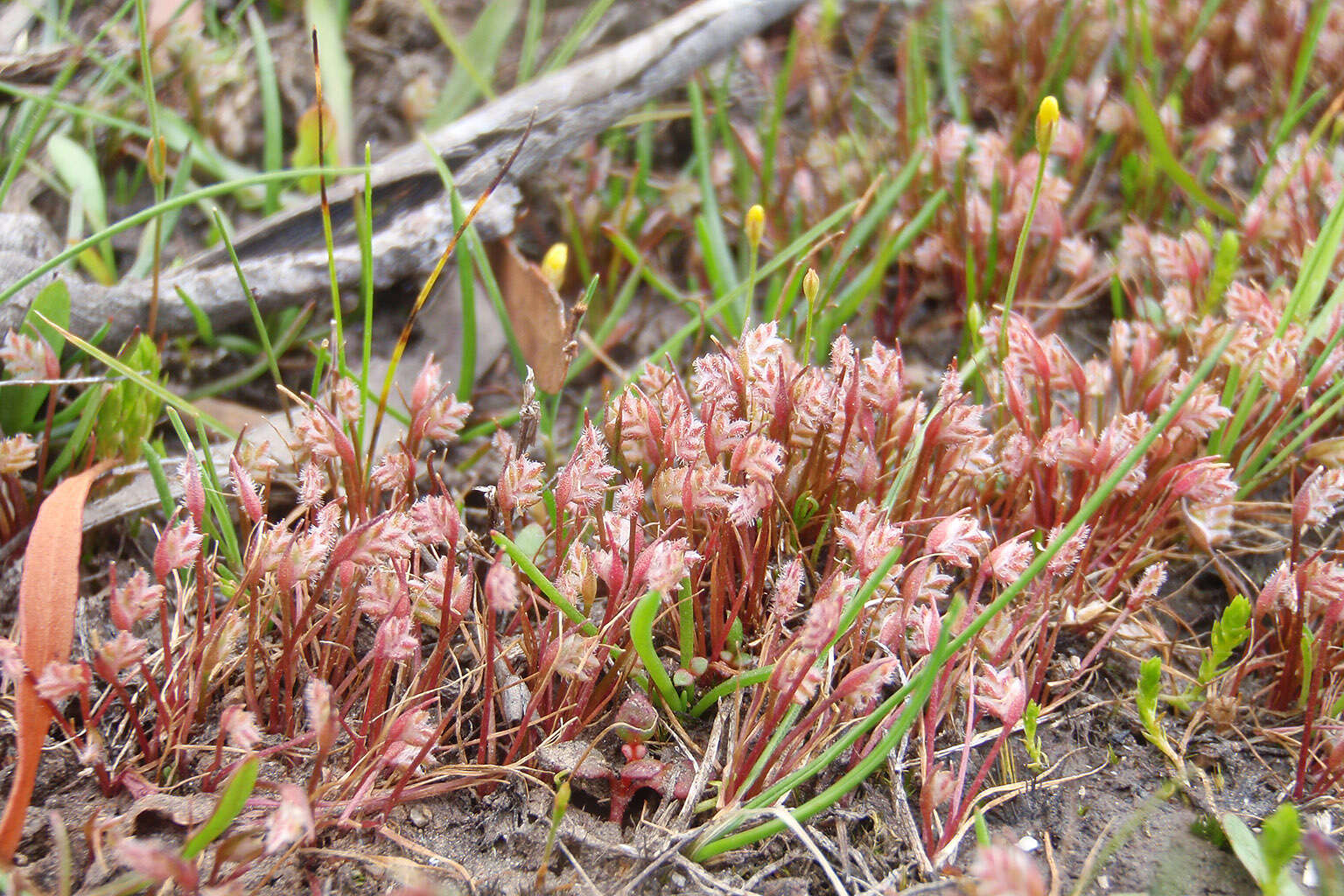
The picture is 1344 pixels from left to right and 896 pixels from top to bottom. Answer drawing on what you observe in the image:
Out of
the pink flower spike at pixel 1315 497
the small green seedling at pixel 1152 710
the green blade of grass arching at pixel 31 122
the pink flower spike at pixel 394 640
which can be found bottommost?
the small green seedling at pixel 1152 710

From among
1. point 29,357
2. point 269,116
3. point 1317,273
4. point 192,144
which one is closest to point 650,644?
point 29,357

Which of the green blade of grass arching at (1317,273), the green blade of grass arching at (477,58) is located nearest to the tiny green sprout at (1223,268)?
the green blade of grass arching at (1317,273)

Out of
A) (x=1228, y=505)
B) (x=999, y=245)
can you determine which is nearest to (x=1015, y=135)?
(x=999, y=245)

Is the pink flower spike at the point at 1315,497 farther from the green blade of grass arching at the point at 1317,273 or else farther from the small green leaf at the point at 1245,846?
the small green leaf at the point at 1245,846

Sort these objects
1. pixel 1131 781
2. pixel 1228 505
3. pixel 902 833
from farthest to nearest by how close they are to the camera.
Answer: pixel 1228 505 → pixel 1131 781 → pixel 902 833

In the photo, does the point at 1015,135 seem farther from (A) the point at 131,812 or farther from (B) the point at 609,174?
(A) the point at 131,812

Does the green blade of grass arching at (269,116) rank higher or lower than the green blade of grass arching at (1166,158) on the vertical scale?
higher

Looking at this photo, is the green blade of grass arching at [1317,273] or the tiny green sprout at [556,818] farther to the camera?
the green blade of grass arching at [1317,273]
